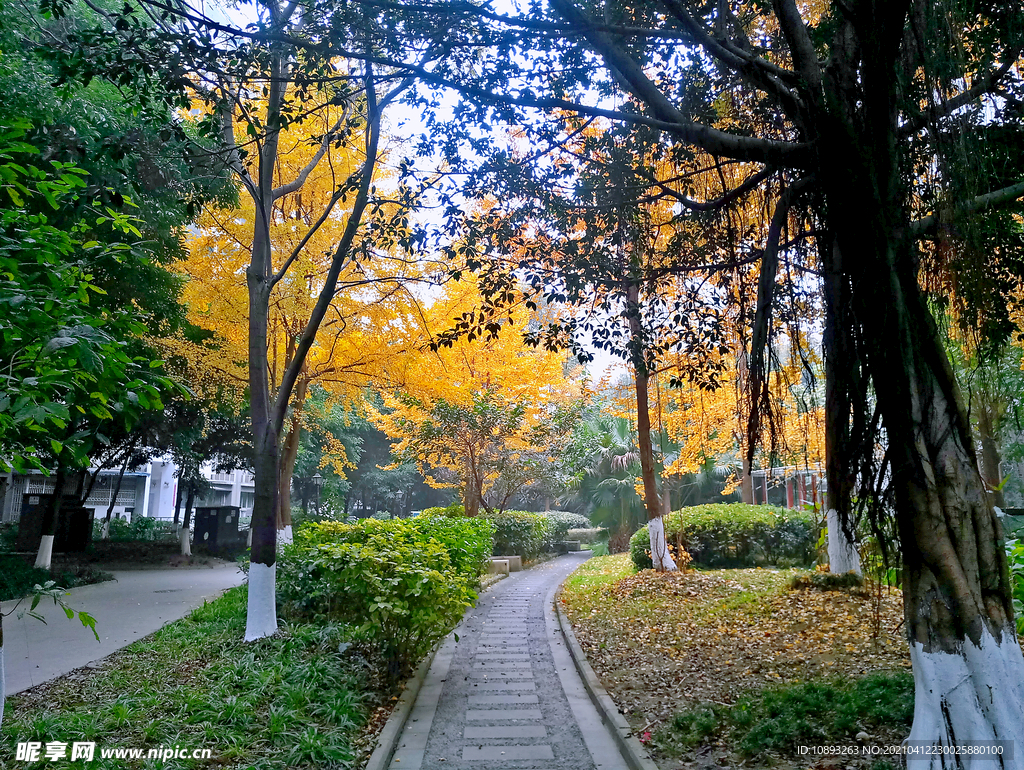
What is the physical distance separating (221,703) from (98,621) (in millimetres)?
5714

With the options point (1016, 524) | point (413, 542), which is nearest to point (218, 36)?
point (413, 542)

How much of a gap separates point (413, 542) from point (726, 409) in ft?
22.0

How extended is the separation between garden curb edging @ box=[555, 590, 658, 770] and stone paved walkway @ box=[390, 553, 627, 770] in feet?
0.24

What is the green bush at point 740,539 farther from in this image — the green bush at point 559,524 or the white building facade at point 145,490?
the white building facade at point 145,490

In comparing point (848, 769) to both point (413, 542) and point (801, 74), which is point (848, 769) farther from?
point (413, 542)

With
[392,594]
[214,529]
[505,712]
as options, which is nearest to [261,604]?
[392,594]

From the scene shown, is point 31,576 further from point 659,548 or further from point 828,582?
point 828,582

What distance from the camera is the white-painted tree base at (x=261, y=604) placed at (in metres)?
6.75

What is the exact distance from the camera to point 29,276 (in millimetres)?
3221

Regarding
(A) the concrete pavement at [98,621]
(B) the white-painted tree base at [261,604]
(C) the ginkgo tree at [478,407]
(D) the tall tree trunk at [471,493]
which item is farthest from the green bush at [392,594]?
(D) the tall tree trunk at [471,493]

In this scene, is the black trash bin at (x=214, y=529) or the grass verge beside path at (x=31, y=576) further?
the black trash bin at (x=214, y=529)

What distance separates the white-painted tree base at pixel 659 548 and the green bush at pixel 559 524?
10.1 m

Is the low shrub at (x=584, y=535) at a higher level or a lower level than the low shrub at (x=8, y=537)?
lower

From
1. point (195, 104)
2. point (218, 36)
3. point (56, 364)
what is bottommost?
point (56, 364)
